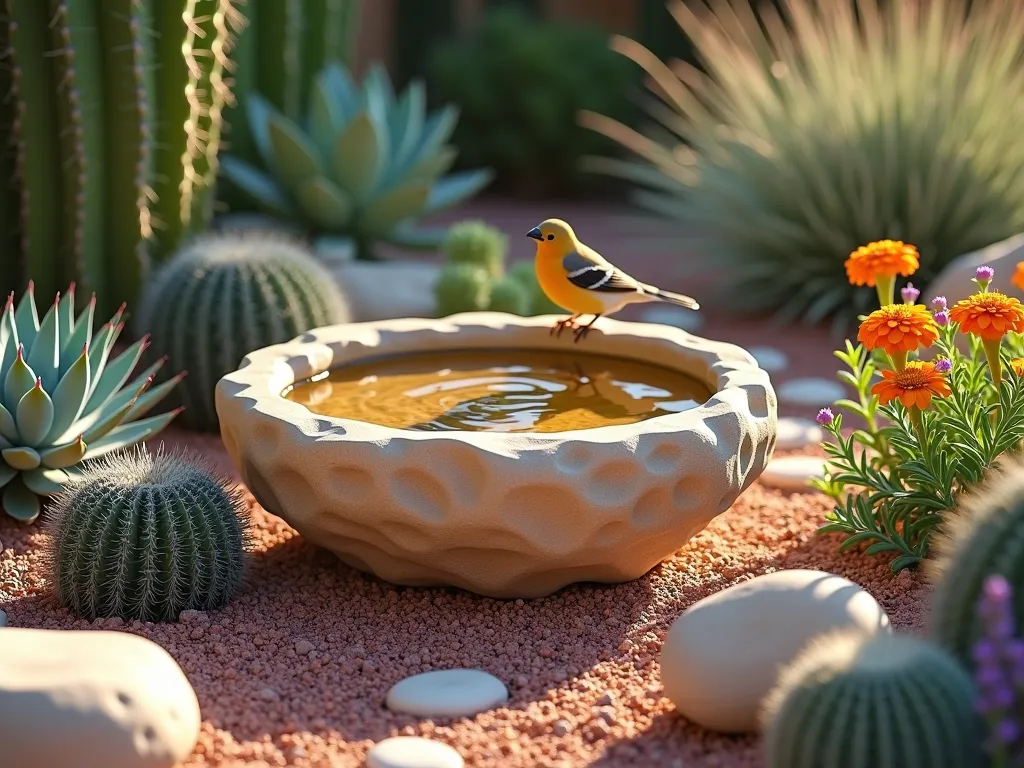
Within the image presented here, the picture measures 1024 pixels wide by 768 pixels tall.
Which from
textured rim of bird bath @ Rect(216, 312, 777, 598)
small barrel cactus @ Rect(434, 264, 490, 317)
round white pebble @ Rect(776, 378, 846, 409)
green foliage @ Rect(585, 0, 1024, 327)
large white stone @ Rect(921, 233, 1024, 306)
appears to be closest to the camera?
textured rim of bird bath @ Rect(216, 312, 777, 598)

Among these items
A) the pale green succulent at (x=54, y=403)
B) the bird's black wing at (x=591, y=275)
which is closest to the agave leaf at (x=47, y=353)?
the pale green succulent at (x=54, y=403)

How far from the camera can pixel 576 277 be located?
3623 millimetres

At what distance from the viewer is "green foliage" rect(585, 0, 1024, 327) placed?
588 centimetres

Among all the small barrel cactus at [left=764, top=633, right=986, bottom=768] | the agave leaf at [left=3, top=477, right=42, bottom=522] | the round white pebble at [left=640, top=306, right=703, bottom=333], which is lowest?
the round white pebble at [left=640, top=306, right=703, bottom=333]

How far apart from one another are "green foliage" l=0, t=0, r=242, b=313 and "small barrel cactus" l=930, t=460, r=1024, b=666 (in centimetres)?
356

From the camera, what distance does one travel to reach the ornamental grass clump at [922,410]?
2982mm

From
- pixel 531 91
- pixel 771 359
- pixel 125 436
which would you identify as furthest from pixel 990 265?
pixel 531 91

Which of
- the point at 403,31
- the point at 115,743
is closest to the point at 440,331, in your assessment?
the point at 115,743

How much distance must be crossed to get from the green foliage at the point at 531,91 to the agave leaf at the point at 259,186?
3983mm

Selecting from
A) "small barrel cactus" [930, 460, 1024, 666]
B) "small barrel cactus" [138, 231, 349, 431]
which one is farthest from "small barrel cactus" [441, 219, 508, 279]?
"small barrel cactus" [930, 460, 1024, 666]

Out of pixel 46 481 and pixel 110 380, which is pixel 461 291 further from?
pixel 46 481

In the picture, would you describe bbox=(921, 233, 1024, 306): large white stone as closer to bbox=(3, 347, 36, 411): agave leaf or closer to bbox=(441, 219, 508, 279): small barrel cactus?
bbox=(441, 219, 508, 279): small barrel cactus

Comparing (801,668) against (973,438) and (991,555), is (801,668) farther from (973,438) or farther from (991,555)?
(973,438)

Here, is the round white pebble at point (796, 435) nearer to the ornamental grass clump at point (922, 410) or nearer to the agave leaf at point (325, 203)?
the ornamental grass clump at point (922, 410)
